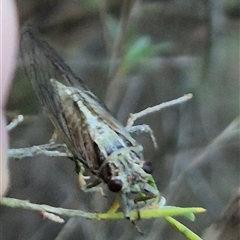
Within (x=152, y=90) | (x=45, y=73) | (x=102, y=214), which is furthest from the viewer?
(x=152, y=90)

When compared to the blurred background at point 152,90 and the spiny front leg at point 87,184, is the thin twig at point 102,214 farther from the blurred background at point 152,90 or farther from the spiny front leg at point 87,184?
the blurred background at point 152,90

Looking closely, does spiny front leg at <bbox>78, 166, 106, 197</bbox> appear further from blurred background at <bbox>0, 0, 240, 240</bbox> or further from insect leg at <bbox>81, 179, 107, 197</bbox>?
blurred background at <bbox>0, 0, 240, 240</bbox>

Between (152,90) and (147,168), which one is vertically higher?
(147,168)

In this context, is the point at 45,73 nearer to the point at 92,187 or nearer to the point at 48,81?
the point at 48,81

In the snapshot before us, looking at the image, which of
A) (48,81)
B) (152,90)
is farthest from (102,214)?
(152,90)

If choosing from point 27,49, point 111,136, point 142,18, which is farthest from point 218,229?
point 142,18

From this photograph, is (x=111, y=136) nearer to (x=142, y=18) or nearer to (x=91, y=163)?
(x=91, y=163)

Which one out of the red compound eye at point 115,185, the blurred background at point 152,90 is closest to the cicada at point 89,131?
the red compound eye at point 115,185
